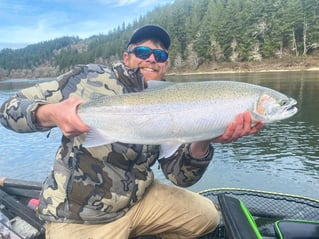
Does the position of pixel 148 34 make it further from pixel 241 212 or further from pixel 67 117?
pixel 241 212

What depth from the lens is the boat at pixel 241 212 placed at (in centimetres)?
369

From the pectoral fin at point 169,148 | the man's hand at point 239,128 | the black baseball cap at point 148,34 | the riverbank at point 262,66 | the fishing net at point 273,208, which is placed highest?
the black baseball cap at point 148,34

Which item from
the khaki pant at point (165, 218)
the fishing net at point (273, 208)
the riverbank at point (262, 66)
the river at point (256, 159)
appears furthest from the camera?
the riverbank at point (262, 66)

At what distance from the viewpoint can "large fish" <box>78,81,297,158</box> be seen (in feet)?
10.2

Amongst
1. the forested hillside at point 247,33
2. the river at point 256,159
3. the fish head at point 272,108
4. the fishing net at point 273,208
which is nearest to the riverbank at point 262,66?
the forested hillside at point 247,33

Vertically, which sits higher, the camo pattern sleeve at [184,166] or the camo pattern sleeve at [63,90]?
the camo pattern sleeve at [63,90]

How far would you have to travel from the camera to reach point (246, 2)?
96.8 metres

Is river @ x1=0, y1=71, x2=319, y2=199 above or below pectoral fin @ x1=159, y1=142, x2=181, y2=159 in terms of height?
below

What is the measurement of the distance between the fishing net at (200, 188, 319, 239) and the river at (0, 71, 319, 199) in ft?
18.8

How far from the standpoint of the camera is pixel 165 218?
390 centimetres

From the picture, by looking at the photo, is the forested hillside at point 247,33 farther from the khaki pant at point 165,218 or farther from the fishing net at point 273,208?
the khaki pant at point 165,218

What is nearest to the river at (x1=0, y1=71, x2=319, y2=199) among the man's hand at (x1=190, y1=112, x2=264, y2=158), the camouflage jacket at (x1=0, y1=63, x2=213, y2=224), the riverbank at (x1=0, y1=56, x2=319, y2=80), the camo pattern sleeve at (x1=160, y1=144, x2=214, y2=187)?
the camo pattern sleeve at (x1=160, y1=144, x2=214, y2=187)

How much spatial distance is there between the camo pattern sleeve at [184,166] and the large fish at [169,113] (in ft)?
2.63

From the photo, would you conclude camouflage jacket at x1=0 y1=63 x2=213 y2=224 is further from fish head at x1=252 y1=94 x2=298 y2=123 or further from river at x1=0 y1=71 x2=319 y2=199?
river at x1=0 y1=71 x2=319 y2=199
